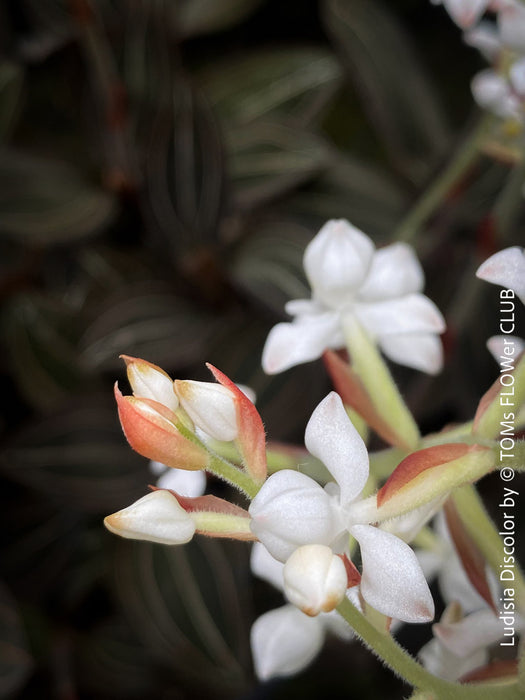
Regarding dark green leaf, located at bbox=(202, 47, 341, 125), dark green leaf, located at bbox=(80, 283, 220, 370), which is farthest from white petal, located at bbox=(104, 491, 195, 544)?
dark green leaf, located at bbox=(202, 47, 341, 125)

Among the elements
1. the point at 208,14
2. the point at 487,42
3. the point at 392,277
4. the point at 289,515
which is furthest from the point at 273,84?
the point at 289,515

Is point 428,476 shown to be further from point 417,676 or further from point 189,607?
point 189,607

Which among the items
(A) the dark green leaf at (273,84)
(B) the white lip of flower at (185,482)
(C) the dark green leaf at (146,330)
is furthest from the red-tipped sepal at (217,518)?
(A) the dark green leaf at (273,84)

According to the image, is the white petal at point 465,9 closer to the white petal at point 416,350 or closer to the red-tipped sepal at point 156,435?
the white petal at point 416,350

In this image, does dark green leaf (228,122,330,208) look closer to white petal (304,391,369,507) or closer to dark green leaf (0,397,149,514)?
dark green leaf (0,397,149,514)

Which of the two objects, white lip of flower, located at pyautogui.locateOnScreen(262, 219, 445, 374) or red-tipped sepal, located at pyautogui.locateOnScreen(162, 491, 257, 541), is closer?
red-tipped sepal, located at pyautogui.locateOnScreen(162, 491, 257, 541)

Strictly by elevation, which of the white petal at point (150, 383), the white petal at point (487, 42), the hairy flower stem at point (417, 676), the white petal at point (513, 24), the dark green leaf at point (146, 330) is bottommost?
the dark green leaf at point (146, 330)

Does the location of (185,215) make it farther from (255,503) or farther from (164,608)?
(255,503)
